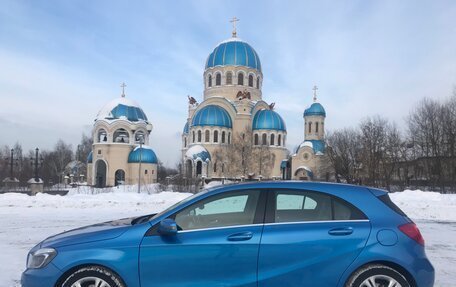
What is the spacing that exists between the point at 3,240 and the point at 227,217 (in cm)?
767

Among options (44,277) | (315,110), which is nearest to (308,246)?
(44,277)

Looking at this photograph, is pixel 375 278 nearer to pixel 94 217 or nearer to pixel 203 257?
pixel 203 257

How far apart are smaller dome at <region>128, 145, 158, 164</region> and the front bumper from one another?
43.4 meters

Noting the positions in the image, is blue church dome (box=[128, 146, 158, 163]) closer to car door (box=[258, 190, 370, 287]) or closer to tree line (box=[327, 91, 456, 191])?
tree line (box=[327, 91, 456, 191])

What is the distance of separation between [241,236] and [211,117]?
157 feet

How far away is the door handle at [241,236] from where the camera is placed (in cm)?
410

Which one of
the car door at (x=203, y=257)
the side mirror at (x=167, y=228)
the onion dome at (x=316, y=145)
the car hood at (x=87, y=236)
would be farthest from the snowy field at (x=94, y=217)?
the onion dome at (x=316, y=145)

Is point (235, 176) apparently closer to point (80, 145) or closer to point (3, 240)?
point (3, 240)

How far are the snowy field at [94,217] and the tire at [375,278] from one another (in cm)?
236

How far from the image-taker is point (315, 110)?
6078cm

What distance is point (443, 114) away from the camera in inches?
1633

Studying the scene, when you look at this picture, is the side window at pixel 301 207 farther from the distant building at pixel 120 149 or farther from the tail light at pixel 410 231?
the distant building at pixel 120 149

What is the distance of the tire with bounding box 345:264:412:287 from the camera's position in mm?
4098

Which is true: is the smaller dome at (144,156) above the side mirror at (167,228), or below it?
above
